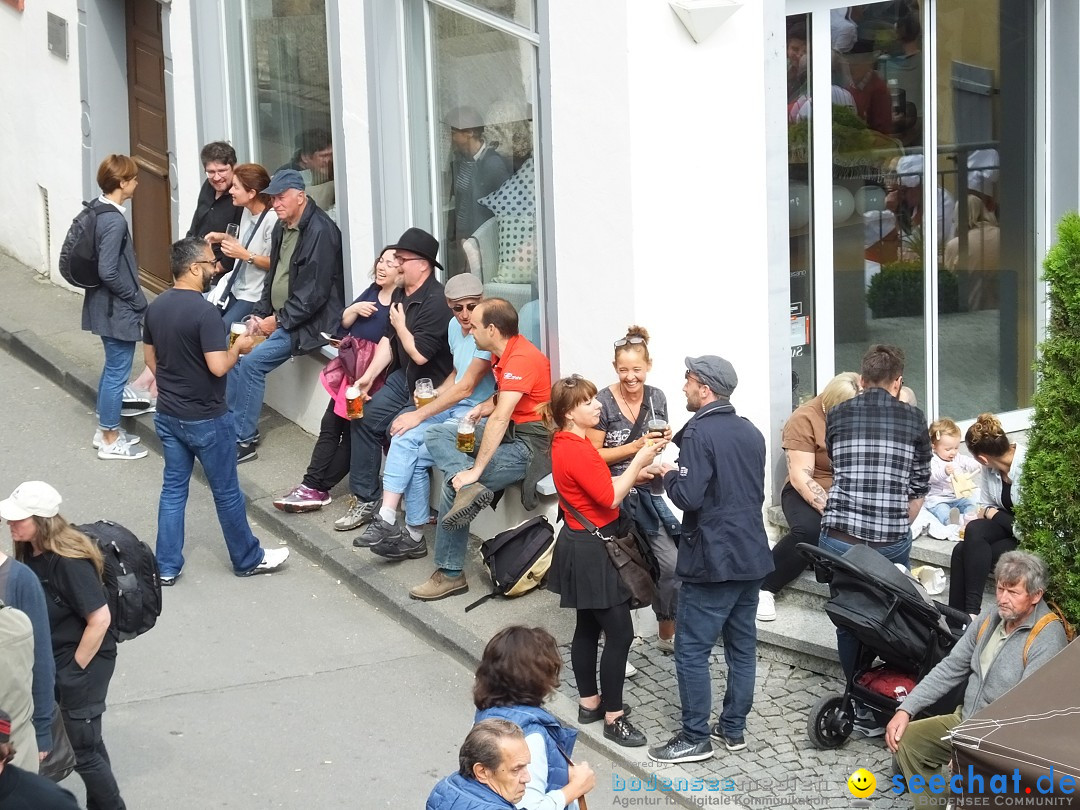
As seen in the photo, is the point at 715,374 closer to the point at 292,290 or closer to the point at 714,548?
the point at 714,548


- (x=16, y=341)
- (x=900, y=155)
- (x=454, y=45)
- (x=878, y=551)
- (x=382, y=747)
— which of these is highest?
(x=454, y=45)

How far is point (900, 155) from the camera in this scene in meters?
8.48

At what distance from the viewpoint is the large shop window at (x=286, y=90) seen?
1028cm

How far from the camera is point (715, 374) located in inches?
251

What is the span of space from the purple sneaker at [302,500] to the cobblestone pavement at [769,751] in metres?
2.41

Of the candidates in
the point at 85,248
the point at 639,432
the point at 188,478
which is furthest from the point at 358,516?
the point at 85,248

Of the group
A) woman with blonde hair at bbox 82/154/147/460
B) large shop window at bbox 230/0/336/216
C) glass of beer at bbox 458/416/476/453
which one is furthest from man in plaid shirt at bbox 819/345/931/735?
woman with blonde hair at bbox 82/154/147/460

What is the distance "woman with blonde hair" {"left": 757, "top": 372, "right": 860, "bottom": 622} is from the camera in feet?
24.5

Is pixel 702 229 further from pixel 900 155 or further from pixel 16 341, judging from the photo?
pixel 16 341

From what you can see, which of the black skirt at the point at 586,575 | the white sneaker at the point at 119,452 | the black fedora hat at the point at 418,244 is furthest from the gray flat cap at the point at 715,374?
the white sneaker at the point at 119,452

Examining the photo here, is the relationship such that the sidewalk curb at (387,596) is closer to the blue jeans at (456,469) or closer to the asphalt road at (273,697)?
the asphalt road at (273,697)

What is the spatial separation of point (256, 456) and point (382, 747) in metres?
3.65

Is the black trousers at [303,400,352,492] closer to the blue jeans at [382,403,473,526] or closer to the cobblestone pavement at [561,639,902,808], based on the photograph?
the blue jeans at [382,403,473,526]

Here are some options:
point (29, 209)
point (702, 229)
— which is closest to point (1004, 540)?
point (702, 229)
